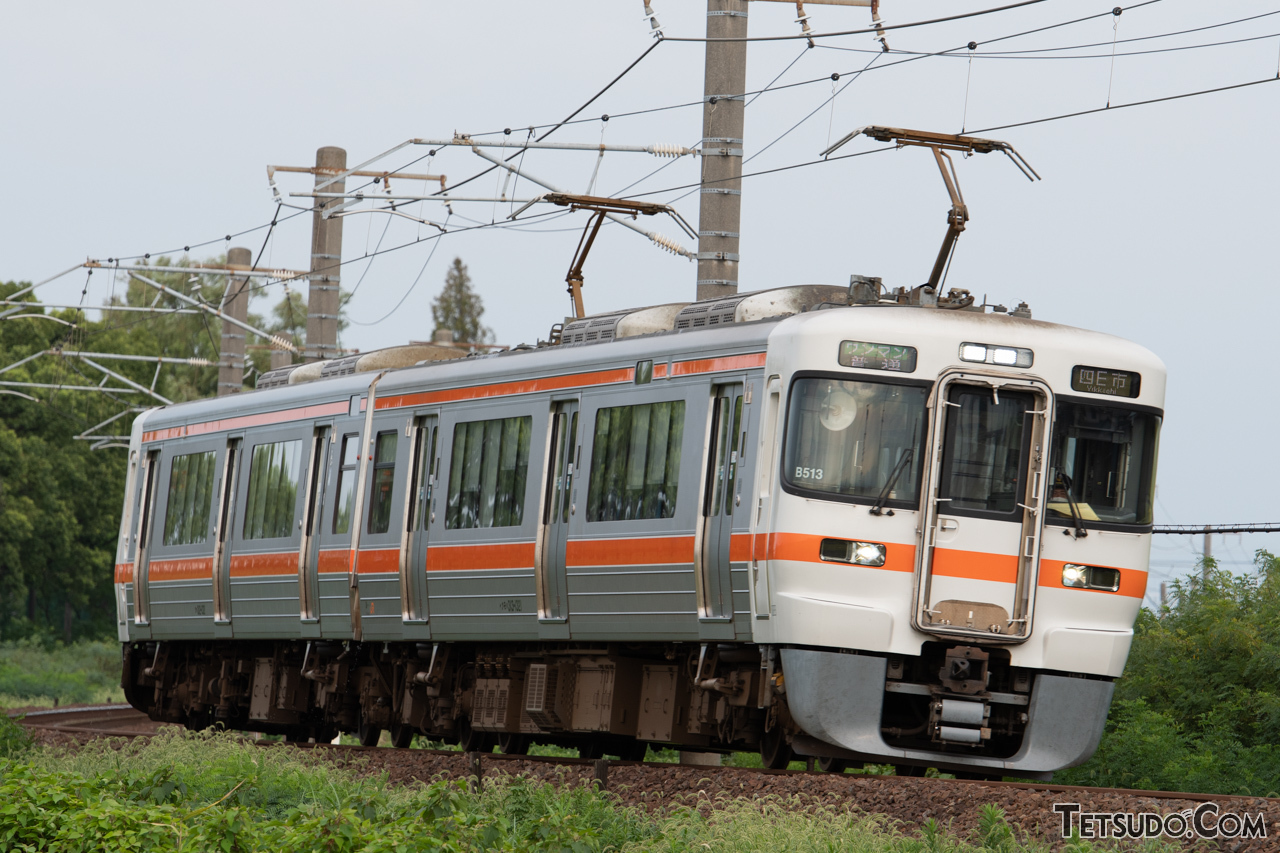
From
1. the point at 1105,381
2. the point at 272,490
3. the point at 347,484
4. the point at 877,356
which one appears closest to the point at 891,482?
the point at 877,356

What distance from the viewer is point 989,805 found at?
10164 millimetres

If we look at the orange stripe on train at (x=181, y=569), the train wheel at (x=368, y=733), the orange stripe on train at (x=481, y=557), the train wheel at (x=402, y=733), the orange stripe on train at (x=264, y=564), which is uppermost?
the orange stripe on train at (x=481, y=557)

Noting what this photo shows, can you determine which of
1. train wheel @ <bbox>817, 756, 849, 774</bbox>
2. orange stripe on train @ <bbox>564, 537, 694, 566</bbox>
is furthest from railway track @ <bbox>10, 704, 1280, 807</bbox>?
orange stripe on train @ <bbox>564, 537, 694, 566</bbox>

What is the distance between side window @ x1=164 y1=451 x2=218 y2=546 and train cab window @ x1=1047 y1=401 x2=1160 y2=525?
36.3 feet

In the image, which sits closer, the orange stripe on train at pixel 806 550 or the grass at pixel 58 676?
the orange stripe on train at pixel 806 550

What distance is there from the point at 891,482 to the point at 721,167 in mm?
3712

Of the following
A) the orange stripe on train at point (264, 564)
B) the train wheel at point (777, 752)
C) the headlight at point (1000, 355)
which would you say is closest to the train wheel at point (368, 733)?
the orange stripe on train at point (264, 564)

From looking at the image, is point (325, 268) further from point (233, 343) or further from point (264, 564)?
point (233, 343)

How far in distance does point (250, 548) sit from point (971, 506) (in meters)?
9.64

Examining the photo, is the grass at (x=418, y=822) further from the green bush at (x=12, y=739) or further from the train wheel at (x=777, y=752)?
the green bush at (x=12, y=739)

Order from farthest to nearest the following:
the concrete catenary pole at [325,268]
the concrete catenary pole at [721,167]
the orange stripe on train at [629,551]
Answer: the concrete catenary pole at [325,268]
the concrete catenary pole at [721,167]
the orange stripe on train at [629,551]

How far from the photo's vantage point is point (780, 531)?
12.2 meters

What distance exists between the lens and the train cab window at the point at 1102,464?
1262 cm

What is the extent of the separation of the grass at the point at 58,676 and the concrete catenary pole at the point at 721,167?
2272cm
